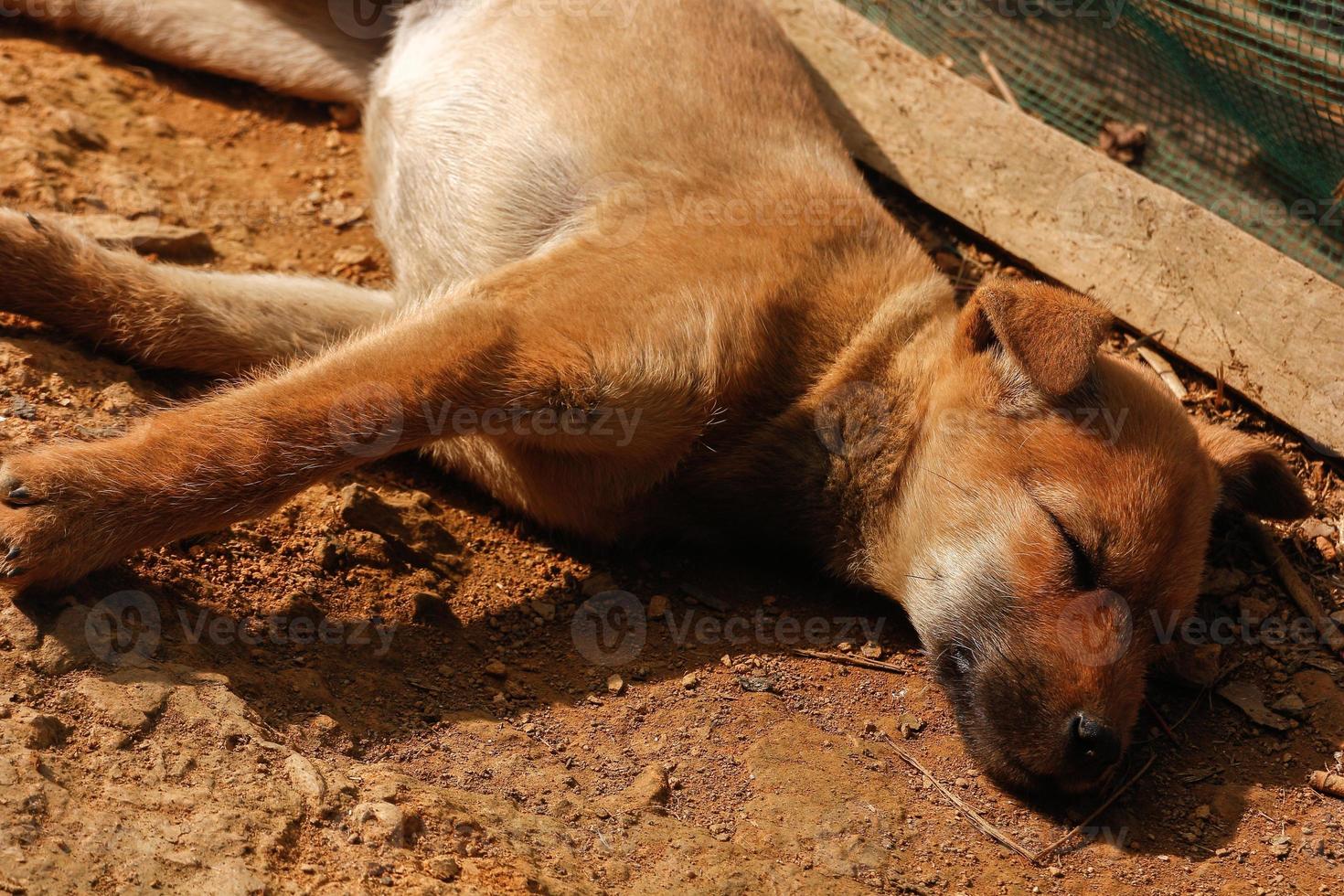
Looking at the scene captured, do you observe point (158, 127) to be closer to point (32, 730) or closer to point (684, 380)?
point (684, 380)

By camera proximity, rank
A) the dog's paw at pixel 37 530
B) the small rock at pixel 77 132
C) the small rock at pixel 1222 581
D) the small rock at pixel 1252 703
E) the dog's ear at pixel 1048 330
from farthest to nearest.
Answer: the small rock at pixel 77 132 < the small rock at pixel 1222 581 < the small rock at pixel 1252 703 < the dog's ear at pixel 1048 330 < the dog's paw at pixel 37 530

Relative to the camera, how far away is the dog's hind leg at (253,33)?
249 inches

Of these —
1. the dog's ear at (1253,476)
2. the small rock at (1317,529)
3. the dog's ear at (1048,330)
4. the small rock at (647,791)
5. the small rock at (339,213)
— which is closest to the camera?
the small rock at (647,791)

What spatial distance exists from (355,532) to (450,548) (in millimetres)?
380

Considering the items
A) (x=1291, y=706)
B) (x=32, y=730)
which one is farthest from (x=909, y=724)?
(x=32, y=730)

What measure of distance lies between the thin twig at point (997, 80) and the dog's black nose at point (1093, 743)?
380cm

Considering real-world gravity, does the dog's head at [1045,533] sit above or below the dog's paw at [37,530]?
below

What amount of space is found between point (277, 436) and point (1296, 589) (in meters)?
4.19

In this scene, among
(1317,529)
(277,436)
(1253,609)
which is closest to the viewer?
(277,436)

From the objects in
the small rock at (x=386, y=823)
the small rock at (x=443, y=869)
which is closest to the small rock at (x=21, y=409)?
the small rock at (x=386, y=823)

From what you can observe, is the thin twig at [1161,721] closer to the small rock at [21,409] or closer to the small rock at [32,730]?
the small rock at [32,730]

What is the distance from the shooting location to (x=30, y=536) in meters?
3.41

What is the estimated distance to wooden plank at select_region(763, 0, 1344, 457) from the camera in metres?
5.34

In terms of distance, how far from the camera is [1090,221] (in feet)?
19.2
